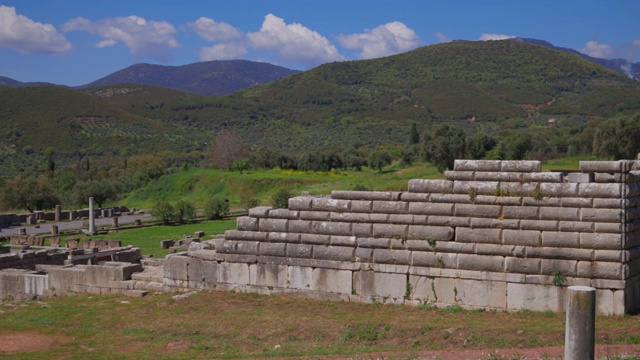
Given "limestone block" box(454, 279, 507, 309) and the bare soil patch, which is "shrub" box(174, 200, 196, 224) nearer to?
the bare soil patch

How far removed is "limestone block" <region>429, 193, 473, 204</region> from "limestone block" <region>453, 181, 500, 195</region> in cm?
9

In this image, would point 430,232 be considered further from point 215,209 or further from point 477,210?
point 215,209

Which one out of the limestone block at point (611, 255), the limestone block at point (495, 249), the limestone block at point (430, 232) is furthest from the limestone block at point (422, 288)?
the limestone block at point (611, 255)

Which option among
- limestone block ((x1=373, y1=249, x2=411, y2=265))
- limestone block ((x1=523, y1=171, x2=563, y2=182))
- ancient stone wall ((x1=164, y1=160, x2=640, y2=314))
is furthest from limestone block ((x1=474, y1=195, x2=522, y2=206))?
limestone block ((x1=373, y1=249, x2=411, y2=265))

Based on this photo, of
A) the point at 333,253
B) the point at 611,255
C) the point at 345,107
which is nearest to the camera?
the point at 611,255

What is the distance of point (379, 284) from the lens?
1552 cm

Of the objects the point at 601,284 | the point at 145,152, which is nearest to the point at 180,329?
the point at 601,284

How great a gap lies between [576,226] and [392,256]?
3783 millimetres

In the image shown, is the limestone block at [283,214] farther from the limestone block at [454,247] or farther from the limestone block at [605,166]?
the limestone block at [605,166]

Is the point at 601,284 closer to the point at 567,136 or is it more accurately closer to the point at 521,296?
the point at 521,296

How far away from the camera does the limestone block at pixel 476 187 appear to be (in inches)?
576

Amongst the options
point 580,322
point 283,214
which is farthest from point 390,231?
point 580,322

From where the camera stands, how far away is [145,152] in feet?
380

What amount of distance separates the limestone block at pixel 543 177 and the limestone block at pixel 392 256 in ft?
9.50
